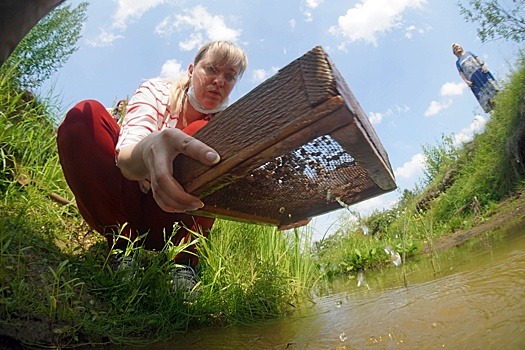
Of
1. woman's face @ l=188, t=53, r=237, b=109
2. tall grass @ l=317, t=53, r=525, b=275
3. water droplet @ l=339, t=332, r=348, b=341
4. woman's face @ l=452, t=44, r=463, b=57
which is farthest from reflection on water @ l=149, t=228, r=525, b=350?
woman's face @ l=452, t=44, r=463, b=57

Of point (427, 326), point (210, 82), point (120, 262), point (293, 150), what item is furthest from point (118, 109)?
point (427, 326)

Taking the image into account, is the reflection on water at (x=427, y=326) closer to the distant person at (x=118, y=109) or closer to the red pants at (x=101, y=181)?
the red pants at (x=101, y=181)

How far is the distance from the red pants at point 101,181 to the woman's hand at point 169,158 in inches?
17.8

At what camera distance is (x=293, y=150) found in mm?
1311

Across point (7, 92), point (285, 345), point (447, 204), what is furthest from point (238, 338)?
point (447, 204)

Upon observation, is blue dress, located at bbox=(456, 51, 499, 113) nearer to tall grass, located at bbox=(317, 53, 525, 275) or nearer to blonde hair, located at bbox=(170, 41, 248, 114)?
tall grass, located at bbox=(317, 53, 525, 275)

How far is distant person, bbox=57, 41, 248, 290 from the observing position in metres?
1.86

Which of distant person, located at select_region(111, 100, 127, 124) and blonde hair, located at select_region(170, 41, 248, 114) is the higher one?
distant person, located at select_region(111, 100, 127, 124)

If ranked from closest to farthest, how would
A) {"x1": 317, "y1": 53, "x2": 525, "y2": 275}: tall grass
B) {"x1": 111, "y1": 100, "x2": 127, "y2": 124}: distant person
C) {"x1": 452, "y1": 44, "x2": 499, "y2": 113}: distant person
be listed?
{"x1": 111, "y1": 100, "x2": 127, "y2": 124}: distant person
{"x1": 317, "y1": 53, "x2": 525, "y2": 275}: tall grass
{"x1": 452, "y1": 44, "x2": 499, "y2": 113}: distant person

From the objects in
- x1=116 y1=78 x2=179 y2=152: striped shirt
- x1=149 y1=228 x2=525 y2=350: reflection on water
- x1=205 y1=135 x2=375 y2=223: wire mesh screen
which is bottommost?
x1=149 y1=228 x2=525 y2=350: reflection on water

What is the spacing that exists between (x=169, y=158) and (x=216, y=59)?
782 millimetres

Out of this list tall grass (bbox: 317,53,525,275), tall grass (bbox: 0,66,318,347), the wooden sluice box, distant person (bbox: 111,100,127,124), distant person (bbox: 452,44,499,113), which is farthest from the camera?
distant person (bbox: 452,44,499,113)

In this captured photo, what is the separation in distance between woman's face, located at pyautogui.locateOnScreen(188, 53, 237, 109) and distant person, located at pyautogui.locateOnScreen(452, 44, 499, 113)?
24.6 ft

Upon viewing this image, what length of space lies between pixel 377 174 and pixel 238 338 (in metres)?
0.70
